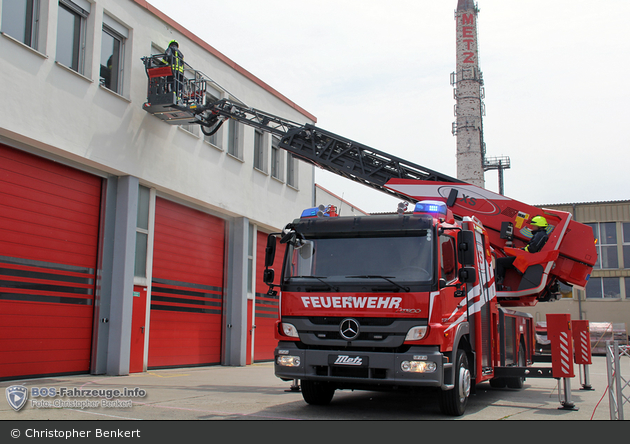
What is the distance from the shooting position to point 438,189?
11.9 m

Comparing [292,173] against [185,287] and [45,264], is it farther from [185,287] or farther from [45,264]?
[45,264]

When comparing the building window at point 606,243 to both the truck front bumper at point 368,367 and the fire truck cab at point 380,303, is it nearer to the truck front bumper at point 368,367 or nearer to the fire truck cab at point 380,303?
the fire truck cab at point 380,303

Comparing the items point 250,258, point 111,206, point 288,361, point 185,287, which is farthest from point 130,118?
point 288,361

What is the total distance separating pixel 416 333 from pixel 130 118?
31.1ft

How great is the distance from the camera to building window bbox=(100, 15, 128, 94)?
1347 cm

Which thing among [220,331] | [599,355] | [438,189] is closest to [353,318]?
[438,189]

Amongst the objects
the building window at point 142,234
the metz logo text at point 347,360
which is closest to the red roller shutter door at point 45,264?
the building window at point 142,234

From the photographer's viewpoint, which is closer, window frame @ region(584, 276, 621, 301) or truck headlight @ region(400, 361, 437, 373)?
truck headlight @ region(400, 361, 437, 373)

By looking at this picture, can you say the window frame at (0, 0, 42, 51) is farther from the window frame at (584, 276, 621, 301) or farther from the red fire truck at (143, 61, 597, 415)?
the window frame at (584, 276, 621, 301)

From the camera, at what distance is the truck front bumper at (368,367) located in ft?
23.0

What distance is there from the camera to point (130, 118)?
45.2 feet

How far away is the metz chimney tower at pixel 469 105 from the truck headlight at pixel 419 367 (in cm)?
3207

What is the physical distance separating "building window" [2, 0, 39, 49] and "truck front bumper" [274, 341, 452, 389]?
8320 millimetres

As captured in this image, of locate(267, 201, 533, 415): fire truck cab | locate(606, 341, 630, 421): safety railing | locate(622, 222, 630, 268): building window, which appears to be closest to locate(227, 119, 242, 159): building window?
locate(267, 201, 533, 415): fire truck cab
